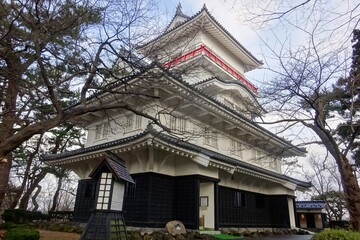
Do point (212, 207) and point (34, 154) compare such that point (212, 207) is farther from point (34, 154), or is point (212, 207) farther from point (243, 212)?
point (34, 154)

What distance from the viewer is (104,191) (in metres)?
7.14

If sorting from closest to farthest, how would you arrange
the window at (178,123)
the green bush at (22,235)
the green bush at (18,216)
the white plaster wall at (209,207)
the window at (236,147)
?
the green bush at (22,235), the white plaster wall at (209,207), the window at (178,123), the green bush at (18,216), the window at (236,147)

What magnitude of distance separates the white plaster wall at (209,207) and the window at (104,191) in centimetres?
617

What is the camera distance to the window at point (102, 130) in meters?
14.2

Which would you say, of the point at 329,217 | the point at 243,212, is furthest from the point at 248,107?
the point at 329,217

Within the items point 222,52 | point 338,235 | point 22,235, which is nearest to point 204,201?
point 338,235

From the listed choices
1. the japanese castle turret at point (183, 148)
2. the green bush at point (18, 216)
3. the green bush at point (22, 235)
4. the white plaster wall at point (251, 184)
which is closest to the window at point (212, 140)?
the japanese castle turret at point (183, 148)

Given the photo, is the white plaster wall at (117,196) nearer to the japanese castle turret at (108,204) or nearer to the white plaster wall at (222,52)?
the japanese castle turret at (108,204)

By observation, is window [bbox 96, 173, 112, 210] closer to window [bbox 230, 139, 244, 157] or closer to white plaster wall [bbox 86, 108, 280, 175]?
white plaster wall [bbox 86, 108, 280, 175]

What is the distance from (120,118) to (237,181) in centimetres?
731

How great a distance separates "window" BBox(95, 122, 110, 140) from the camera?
14238mm

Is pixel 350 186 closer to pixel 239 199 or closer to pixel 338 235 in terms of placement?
pixel 338 235

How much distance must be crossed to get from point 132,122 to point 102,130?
8.37ft

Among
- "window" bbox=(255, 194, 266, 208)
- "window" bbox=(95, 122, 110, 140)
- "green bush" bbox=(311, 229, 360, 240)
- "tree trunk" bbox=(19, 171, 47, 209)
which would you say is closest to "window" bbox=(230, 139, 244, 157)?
"window" bbox=(255, 194, 266, 208)
